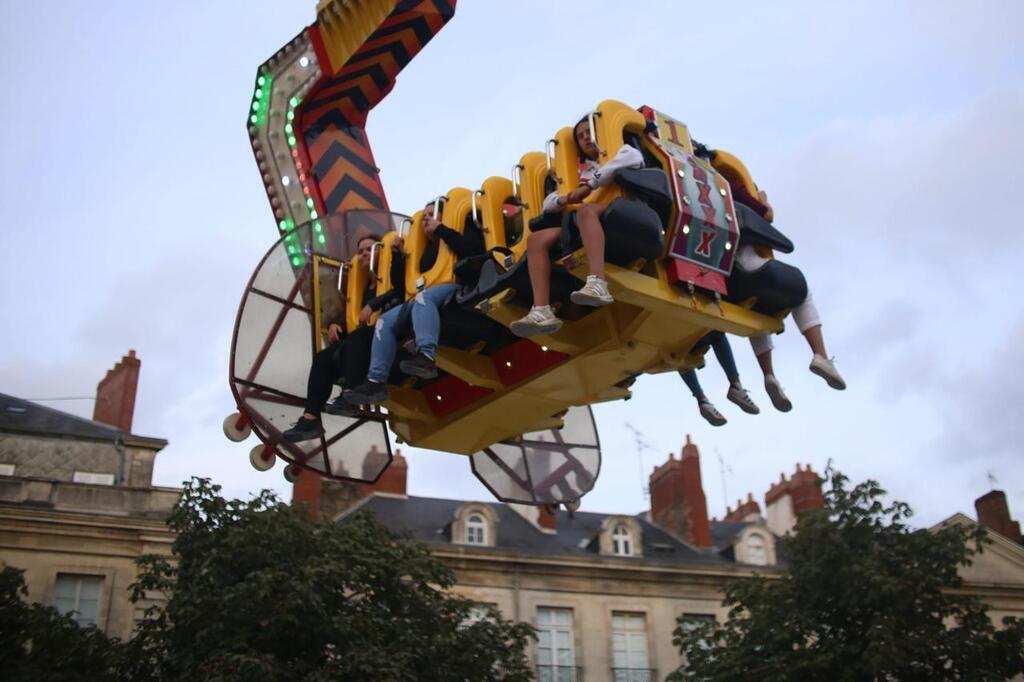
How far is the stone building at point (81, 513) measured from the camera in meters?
30.6

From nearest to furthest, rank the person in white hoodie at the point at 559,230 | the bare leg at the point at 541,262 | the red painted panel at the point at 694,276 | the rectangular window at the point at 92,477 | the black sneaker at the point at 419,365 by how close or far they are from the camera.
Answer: the person in white hoodie at the point at 559,230
the bare leg at the point at 541,262
the red painted panel at the point at 694,276
the black sneaker at the point at 419,365
the rectangular window at the point at 92,477

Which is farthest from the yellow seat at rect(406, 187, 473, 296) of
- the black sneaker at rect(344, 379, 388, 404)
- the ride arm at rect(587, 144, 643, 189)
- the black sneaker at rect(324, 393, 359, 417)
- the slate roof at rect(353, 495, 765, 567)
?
the slate roof at rect(353, 495, 765, 567)

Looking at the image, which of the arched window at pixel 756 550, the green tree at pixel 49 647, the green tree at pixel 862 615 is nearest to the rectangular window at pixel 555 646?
the arched window at pixel 756 550

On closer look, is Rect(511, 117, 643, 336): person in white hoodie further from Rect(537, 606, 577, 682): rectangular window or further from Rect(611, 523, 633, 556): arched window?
Rect(611, 523, 633, 556): arched window

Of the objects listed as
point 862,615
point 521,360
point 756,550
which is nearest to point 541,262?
point 521,360

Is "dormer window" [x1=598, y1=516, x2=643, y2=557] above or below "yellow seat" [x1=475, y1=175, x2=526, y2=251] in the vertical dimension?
above

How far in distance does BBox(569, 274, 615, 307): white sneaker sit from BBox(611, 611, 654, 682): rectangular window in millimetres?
26758

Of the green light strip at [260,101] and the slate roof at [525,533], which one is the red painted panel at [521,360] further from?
the slate roof at [525,533]

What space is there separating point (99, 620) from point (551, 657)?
1095cm

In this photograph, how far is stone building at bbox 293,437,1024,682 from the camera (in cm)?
3456

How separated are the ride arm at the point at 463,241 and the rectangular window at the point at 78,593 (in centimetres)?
2296

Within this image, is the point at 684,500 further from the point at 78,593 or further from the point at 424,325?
the point at 424,325

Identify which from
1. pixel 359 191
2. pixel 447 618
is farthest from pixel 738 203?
pixel 447 618

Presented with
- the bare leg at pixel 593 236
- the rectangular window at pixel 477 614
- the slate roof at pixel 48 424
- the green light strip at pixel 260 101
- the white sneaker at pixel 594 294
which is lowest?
the white sneaker at pixel 594 294
